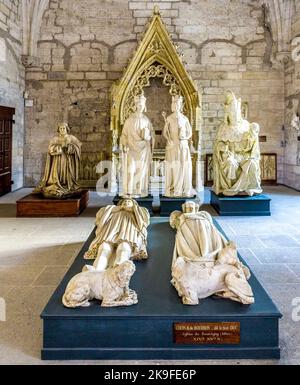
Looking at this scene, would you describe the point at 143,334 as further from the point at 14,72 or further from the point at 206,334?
the point at 14,72

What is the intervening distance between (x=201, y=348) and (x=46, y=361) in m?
0.86

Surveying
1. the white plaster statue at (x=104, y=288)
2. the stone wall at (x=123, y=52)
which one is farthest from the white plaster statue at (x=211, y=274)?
the stone wall at (x=123, y=52)

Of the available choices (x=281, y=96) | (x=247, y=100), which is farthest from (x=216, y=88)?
(x=281, y=96)

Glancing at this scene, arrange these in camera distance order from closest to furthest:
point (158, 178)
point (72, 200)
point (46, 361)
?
1. point (46, 361)
2. point (72, 200)
3. point (158, 178)

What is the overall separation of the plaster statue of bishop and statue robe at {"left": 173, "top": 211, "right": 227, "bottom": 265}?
393cm

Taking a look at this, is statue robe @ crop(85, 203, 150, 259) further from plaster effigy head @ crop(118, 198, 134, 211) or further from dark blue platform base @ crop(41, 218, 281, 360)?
dark blue platform base @ crop(41, 218, 281, 360)

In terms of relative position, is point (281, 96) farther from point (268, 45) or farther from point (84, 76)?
point (84, 76)

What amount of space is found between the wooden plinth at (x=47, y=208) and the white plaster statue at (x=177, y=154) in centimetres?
159

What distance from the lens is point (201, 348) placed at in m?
2.11

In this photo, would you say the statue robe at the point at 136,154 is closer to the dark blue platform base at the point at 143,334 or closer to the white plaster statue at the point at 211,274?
the white plaster statue at the point at 211,274

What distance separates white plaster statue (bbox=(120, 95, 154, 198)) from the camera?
6.21 m

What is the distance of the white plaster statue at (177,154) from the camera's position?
6.24m

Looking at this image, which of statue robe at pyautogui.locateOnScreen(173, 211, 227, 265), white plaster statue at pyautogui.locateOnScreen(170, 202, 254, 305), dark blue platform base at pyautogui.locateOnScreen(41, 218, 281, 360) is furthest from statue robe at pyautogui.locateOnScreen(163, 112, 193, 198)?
dark blue platform base at pyautogui.locateOnScreen(41, 218, 281, 360)

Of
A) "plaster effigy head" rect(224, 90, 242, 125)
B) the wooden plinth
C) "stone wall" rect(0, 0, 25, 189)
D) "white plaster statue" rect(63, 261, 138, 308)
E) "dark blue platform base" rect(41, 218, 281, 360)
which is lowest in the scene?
"dark blue platform base" rect(41, 218, 281, 360)
